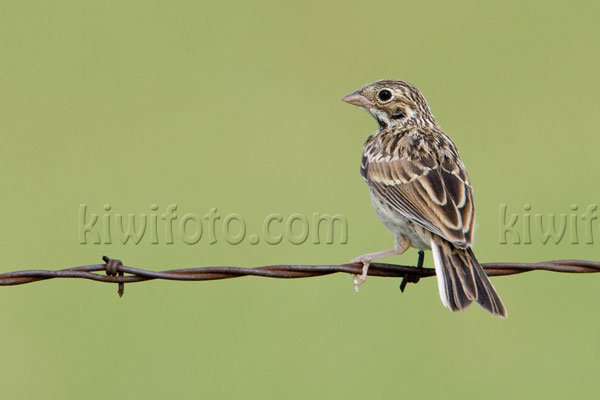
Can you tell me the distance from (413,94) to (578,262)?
3.20 metres

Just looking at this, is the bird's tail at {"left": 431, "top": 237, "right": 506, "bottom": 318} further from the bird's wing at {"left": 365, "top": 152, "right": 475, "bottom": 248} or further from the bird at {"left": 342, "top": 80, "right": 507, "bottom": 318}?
the bird's wing at {"left": 365, "top": 152, "right": 475, "bottom": 248}

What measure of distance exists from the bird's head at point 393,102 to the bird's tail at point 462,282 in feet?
7.65

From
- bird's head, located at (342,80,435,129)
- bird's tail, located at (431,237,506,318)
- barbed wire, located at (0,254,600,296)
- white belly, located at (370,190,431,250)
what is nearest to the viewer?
barbed wire, located at (0,254,600,296)

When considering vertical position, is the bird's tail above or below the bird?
below

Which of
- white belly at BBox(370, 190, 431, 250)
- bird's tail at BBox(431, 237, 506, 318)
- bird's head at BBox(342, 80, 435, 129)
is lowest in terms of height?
bird's tail at BBox(431, 237, 506, 318)

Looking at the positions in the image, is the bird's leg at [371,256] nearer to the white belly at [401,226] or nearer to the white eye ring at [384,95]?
the white belly at [401,226]

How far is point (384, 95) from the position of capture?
9.22m

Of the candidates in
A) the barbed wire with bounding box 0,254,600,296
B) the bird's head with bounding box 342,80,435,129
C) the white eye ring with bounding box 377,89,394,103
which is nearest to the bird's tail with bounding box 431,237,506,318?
the barbed wire with bounding box 0,254,600,296

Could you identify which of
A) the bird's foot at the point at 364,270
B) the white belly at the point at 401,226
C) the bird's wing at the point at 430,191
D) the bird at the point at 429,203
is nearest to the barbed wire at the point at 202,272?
the bird's foot at the point at 364,270

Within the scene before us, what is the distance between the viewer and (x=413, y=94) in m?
9.19

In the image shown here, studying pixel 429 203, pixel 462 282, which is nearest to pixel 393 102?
pixel 429 203

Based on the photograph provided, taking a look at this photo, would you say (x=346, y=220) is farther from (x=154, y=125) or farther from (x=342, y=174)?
(x=154, y=125)

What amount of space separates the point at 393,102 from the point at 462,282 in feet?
9.46

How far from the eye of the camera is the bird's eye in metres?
9.20
